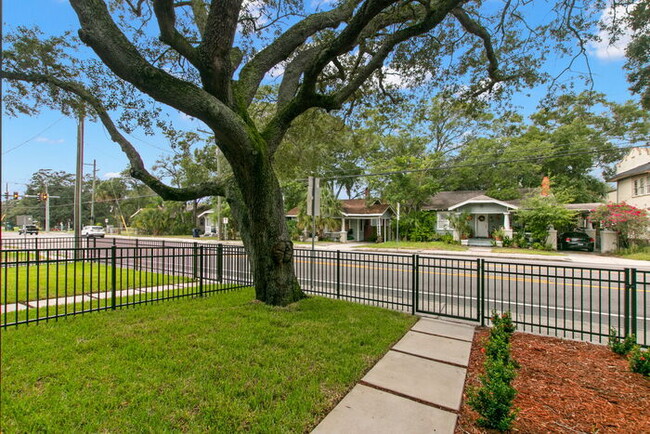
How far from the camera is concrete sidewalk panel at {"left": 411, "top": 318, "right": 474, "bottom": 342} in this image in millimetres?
5843

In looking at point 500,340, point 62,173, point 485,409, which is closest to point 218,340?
point 485,409

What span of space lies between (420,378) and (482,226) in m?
25.3

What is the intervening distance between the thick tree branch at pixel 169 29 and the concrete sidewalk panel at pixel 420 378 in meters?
5.58

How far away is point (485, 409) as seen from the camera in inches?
138

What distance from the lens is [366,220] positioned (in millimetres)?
30844

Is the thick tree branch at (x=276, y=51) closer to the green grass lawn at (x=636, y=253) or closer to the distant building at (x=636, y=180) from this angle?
the green grass lawn at (x=636, y=253)

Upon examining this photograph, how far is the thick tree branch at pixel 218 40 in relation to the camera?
18.0ft

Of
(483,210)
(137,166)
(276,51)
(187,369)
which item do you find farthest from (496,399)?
(483,210)

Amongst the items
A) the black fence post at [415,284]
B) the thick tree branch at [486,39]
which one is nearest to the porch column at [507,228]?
the thick tree branch at [486,39]

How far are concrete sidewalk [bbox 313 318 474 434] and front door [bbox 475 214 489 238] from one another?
23710mm

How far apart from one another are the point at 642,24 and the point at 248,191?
8.49m

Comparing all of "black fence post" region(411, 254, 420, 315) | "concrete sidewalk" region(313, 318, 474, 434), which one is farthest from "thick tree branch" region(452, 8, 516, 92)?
"concrete sidewalk" region(313, 318, 474, 434)

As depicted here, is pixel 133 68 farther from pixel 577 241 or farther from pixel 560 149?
pixel 560 149

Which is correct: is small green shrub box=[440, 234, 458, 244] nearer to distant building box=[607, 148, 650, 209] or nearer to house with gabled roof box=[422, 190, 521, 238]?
house with gabled roof box=[422, 190, 521, 238]
